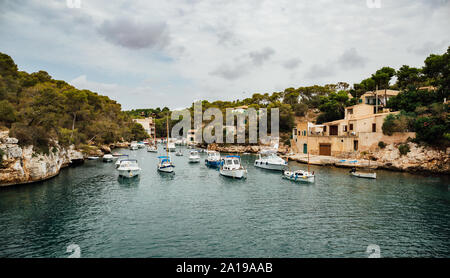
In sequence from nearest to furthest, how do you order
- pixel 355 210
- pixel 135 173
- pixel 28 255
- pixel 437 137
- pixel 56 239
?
pixel 28 255 < pixel 56 239 < pixel 355 210 < pixel 135 173 < pixel 437 137

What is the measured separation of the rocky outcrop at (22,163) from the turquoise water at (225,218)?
1.51 metres

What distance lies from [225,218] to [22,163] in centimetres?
2666

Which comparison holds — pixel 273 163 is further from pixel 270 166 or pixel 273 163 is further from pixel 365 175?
pixel 365 175

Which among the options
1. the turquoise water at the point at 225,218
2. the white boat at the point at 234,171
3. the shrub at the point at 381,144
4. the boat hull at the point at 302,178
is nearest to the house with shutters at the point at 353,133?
the shrub at the point at 381,144

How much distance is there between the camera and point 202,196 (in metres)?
28.3

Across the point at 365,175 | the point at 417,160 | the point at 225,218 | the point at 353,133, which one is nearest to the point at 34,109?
the point at 225,218

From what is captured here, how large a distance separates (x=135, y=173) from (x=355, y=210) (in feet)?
95.7

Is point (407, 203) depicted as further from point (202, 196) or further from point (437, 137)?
point (437, 137)

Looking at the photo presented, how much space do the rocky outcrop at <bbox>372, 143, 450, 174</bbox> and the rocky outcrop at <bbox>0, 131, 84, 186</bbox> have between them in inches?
2108

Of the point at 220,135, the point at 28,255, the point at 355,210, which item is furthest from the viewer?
Answer: the point at 220,135

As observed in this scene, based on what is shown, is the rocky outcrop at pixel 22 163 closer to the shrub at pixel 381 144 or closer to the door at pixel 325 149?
the door at pixel 325 149

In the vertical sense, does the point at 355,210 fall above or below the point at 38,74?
below
